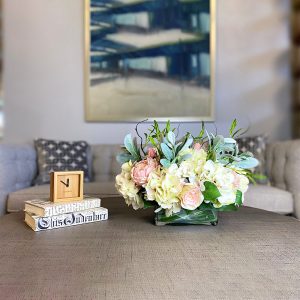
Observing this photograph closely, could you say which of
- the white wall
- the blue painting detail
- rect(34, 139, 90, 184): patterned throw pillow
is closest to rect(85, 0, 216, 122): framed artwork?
the blue painting detail

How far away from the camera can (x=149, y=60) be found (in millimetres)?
3039

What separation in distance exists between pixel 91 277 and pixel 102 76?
2.60 metres

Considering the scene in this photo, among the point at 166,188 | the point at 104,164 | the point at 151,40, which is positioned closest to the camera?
the point at 166,188

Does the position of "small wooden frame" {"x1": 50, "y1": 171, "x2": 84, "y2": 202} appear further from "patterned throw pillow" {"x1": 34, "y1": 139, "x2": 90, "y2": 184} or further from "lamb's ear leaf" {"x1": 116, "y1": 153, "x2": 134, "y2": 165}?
"patterned throw pillow" {"x1": 34, "y1": 139, "x2": 90, "y2": 184}

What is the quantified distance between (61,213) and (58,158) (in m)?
1.59

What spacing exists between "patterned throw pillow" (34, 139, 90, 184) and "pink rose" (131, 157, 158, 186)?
→ 1.61 meters

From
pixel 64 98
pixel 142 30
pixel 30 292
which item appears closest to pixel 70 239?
pixel 30 292

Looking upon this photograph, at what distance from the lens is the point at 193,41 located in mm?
3031

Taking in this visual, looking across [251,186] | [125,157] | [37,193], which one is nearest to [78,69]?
[37,193]

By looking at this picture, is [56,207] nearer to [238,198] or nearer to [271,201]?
[238,198]

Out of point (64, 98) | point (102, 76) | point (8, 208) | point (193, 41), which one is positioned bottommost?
point (8, 208)

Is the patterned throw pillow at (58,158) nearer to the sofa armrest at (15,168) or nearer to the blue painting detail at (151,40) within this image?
the sofa armrest at (15,168)

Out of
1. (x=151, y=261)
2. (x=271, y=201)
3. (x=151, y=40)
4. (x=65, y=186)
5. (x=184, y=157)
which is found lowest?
(x=271, y=201)

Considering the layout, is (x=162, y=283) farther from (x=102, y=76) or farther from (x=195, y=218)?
(x=102, y=76)
